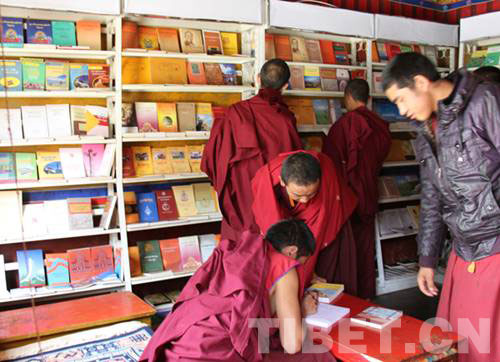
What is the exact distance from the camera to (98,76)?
418 centimetres

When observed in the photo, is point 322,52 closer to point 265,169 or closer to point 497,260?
point 265,169

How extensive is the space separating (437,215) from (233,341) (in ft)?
3.19

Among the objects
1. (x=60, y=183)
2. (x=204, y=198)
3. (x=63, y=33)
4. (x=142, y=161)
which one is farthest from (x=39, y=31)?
(x=204, y=198)

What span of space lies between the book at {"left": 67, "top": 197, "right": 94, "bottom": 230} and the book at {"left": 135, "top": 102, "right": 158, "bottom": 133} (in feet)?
2.30

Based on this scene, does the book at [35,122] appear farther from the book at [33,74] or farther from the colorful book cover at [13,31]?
the colorful book cover at [13,31]

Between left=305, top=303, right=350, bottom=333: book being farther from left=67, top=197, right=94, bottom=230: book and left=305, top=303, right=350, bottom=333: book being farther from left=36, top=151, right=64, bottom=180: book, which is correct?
left=36, top=151, right=64, bottom=180: book

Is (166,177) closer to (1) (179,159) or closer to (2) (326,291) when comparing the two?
(1) (179,159)

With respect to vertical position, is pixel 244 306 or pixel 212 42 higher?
pixel 212 42

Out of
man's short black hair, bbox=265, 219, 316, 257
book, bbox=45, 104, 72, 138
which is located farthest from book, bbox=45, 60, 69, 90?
man's short black hair, bbox=265, 219, 316, 257

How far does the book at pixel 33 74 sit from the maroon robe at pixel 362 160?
7.75 feet

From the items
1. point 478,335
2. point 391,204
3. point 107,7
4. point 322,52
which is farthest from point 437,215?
point 391,204

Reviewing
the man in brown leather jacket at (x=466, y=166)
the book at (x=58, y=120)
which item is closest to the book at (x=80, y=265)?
the book at (x=58, y=120)

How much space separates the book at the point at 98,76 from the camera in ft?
13.6

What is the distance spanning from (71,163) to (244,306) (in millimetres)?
2341
